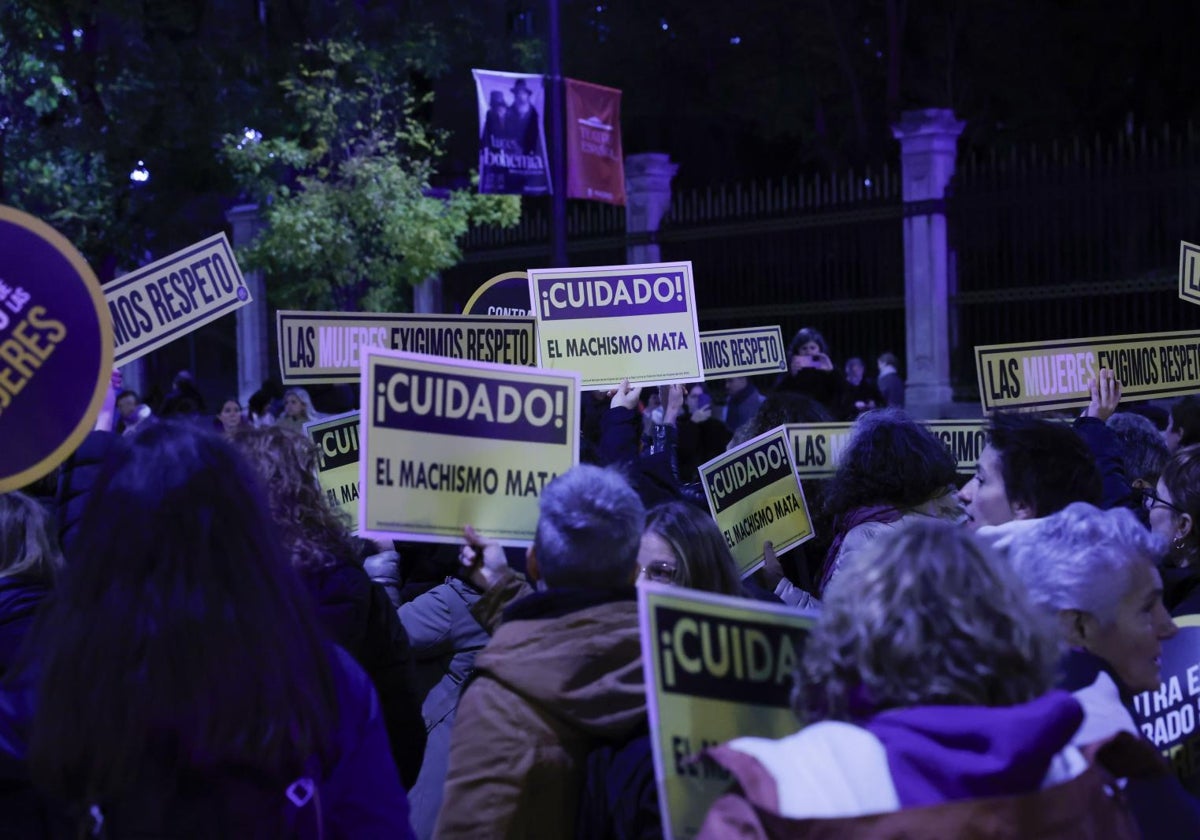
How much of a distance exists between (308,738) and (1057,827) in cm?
107

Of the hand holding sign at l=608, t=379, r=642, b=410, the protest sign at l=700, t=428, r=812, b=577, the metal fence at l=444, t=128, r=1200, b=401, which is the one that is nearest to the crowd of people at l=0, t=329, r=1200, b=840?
the protest sign at l=700, t=428, r=812, b=577

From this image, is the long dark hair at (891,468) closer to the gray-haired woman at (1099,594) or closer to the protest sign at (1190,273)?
the gray-haired woman at (1099,594)

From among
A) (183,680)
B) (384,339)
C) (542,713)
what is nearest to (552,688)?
(542,713)

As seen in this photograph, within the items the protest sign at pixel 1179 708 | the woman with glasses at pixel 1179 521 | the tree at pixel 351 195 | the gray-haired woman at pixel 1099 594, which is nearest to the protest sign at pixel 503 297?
the woman with glasses at pixel 1179 521

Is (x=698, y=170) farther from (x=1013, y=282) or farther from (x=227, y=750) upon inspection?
(x=227, y=750)

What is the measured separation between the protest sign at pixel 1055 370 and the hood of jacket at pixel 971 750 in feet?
14.4

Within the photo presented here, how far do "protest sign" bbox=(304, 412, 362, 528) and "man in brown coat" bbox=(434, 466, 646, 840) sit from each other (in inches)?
115

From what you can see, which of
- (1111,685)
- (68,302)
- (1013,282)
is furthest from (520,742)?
(1013,282)

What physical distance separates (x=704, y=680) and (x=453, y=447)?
1.62m

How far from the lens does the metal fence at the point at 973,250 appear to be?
1500 centimetres

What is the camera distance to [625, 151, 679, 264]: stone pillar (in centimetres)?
1906

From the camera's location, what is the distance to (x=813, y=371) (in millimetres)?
11250

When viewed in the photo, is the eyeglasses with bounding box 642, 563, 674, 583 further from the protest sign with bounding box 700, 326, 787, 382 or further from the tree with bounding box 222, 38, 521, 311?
the tree with bounding box 222, 38, 521, 311

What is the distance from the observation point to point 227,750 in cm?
225
